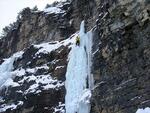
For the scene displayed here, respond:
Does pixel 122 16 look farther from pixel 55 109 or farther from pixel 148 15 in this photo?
pixel 55 109

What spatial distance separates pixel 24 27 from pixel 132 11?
1878 cm

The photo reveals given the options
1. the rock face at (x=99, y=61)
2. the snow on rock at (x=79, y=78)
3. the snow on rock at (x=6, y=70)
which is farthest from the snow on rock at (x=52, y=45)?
the snow on rock at (x=6, y=70)

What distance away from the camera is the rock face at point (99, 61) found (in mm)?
21547

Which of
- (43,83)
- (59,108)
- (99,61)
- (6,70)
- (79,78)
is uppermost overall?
(6,70)

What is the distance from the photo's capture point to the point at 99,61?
24.5 meters

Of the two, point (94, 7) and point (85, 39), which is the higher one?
point (94, 7)

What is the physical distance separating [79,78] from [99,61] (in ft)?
8.41

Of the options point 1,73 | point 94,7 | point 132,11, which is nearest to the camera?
point 132,11

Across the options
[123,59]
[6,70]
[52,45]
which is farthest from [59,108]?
[6,70]

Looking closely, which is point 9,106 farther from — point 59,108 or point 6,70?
point 6,70

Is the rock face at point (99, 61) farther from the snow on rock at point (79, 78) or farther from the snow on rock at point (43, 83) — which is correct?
the snow on rock at point (79, 78)

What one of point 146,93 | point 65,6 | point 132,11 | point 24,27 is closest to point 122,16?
point 132,11

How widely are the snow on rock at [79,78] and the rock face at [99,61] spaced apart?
2.22 feet

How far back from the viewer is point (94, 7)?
29.8 m
